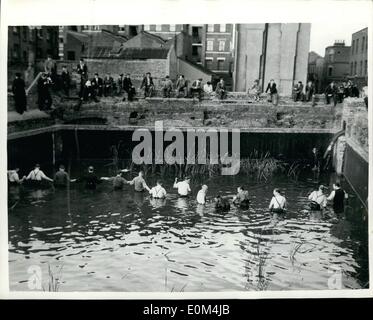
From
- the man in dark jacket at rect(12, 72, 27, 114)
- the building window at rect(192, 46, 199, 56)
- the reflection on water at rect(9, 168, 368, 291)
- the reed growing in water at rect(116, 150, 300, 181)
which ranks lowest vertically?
the reflection on water at rect(9, 168, 368, 291)

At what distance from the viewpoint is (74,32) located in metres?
6.05

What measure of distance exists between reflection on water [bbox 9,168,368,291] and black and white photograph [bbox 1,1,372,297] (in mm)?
18

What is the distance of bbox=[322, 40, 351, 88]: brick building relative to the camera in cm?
591

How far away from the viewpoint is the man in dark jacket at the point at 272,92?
6.94 m

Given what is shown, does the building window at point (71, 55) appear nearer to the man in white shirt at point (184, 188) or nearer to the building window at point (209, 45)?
the building window at point (209, 45)

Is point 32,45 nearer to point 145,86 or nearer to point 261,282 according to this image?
point 145,86

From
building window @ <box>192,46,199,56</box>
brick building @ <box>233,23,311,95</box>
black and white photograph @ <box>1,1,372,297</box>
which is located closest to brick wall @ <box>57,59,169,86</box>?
black and white photograph @ <box>1,1,372,297</box>

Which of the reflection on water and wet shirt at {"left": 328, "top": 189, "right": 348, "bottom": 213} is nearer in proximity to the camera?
the reflection on water

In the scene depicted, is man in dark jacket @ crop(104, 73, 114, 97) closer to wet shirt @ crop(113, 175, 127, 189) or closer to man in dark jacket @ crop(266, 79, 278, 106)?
wet shirt @ crop(113, 175, 127, 189)

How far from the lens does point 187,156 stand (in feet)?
20.7

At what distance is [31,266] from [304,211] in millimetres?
3822

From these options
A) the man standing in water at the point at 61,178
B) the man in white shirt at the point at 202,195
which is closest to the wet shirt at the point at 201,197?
the man in white shirt at the point at 202,195

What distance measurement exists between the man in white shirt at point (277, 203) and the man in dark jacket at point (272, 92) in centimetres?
166

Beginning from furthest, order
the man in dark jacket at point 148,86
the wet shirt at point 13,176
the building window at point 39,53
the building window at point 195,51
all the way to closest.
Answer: the man in dark jacket at point 148,86
the building window at point 195,51
the building window at point 39,53
the wet shirt at point 13,176
